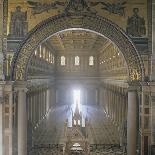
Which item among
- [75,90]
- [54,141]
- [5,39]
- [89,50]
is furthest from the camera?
[75,90]

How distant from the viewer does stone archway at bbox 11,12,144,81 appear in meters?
16.1

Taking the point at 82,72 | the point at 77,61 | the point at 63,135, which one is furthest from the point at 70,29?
the point at 77,61

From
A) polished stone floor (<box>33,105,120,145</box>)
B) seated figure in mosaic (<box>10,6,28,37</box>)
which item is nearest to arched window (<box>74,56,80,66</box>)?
polished stone floor (<box>33,105,120,145</box>)

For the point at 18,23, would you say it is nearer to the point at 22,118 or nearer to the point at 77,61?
the point at 22,118

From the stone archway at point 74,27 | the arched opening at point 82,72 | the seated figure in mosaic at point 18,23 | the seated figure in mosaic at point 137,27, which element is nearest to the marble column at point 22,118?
the arched opening at point 82,72

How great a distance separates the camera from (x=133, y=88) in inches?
646

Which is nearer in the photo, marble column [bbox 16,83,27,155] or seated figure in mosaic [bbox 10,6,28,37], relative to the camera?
seated figure in mosaic [bbox 10,6,28,37]

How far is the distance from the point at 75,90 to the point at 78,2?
28.9 m

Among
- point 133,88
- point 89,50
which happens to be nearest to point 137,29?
point 133,88

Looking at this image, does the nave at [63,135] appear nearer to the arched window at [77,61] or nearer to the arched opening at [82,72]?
the arched opening at [82,72]

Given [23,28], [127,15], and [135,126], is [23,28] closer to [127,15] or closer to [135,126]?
[127,15]

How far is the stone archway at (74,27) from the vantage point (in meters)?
16.1

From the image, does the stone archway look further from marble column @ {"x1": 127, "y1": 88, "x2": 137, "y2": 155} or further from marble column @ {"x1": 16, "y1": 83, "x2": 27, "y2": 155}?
marble column @ {"x1": 127, "y1": 88, "x2": 137, "y2": 155}

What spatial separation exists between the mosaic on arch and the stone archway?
0.80ft
